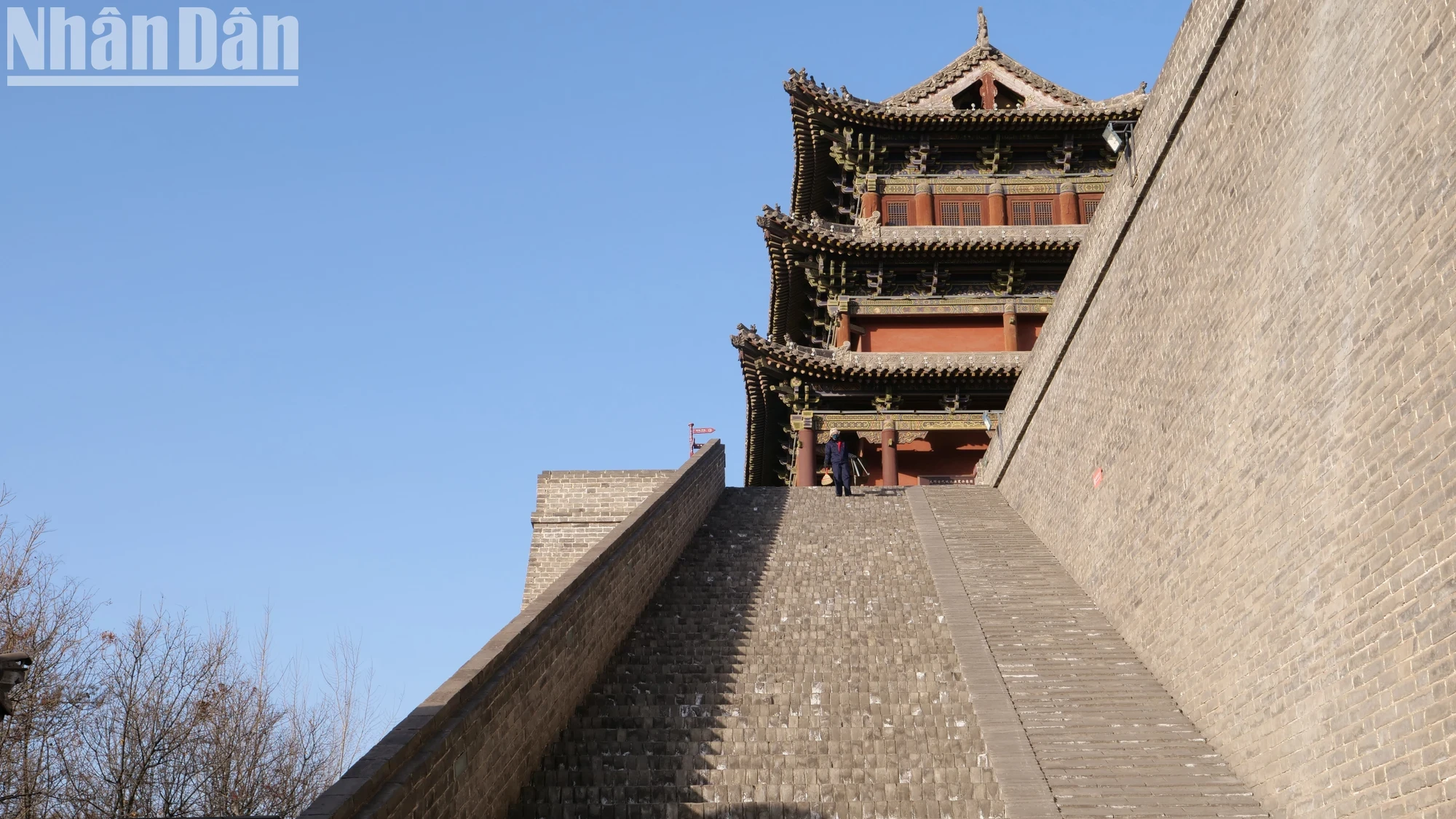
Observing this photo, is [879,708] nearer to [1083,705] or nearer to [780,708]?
[780,708]

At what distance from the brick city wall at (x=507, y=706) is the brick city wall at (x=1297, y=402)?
389cm

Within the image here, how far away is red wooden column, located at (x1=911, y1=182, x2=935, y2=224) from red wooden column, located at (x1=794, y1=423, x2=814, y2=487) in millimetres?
4313

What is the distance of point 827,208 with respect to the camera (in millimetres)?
23781

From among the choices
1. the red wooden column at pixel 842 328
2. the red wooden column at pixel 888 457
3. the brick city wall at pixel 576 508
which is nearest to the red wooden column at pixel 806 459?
the red wooden column at pixel 888 457

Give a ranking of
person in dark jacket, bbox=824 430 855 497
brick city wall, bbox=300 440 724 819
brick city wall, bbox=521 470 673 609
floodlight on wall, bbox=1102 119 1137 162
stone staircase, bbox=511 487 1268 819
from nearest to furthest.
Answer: brick city wall, bbox=300 440 724 819, stone staircase, bbox=511 487 1268 819, floodlight on wall, bbox=1102 119 1137 162, person in dark jacket, bbox=824 430 855 497, brick city wall, bbox=521 470 673 609

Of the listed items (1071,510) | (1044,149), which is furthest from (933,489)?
(1044,149)

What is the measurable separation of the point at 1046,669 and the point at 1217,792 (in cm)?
202

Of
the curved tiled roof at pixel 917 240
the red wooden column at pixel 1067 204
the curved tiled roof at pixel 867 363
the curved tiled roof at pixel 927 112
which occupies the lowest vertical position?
the curved tiled roof at pixel 867 363

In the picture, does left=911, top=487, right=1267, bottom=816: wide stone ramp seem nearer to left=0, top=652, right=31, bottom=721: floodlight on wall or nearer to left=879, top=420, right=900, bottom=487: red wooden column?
left=0, top=652, right=31, bottom=721: floodlight on wall

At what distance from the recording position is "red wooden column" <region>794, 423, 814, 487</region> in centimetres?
1962

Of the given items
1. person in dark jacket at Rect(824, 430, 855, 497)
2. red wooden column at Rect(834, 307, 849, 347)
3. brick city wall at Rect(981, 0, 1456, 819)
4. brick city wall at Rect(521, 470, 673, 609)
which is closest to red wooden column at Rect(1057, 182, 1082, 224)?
red wooden column at Rect(834, 307, 849, 347)

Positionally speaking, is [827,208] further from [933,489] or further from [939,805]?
[939,805]

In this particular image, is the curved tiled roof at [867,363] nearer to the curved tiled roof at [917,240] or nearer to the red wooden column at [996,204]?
the curved tiled roof at [917,240]

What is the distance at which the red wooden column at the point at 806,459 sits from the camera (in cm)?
1962
